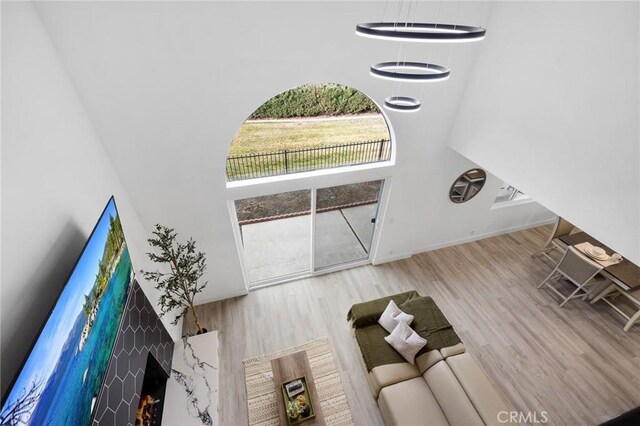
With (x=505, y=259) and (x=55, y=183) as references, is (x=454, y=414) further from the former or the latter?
(x=55, y=183)

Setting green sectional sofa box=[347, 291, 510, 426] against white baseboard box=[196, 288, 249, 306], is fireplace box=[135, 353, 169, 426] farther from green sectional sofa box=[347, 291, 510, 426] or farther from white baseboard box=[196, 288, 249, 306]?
green sectional sofa box=[347, 291, 510, 426]

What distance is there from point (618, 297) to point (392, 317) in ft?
14.1

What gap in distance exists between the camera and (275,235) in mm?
6070

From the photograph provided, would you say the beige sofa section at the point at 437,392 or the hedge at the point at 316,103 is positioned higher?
the hedge at the point at 316,103

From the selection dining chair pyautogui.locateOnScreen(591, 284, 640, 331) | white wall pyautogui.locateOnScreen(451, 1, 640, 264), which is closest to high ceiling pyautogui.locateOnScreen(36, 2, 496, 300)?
white wall pyautogui.locateOnScreen(451, 1, 640, 264)

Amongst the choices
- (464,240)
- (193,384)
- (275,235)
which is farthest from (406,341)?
(464,240)

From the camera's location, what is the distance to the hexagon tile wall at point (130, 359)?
246cm

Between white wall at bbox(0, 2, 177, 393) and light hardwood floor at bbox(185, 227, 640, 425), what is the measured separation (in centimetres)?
273

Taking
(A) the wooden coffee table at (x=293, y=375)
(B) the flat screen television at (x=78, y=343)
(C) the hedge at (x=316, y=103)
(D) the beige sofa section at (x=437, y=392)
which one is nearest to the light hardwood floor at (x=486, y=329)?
(D) the beige sofa section at (x=437, y=392)

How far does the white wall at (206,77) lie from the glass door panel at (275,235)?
105 centimetres

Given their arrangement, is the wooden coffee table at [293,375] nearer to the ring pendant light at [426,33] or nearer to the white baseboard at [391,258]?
the white baseboard at [391,258]

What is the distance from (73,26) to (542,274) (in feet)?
24.7

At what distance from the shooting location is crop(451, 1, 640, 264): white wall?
258 cm

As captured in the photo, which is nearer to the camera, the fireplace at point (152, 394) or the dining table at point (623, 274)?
the fireplace at point (152, 394)
